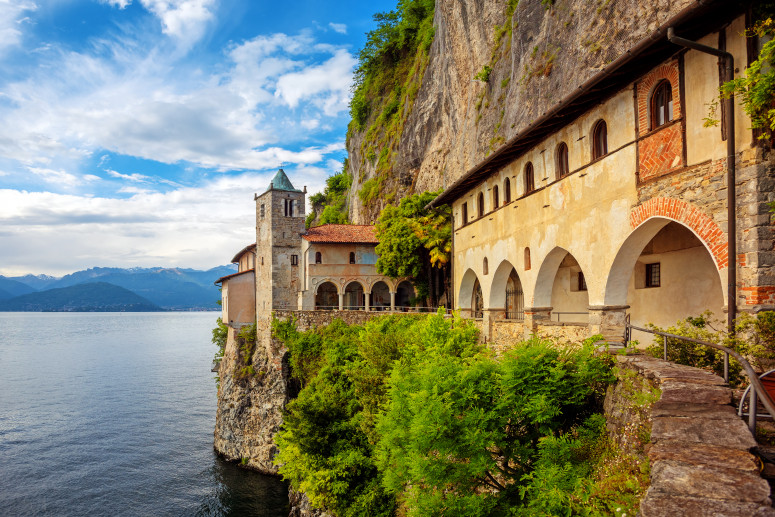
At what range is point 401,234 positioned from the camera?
3497cm

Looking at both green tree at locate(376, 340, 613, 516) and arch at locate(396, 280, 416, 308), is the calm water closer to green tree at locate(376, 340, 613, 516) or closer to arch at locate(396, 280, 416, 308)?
arch at locate(396, 280, 416, 308)

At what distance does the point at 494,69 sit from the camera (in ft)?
104

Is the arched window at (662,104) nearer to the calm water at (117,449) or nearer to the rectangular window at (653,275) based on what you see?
the rectangular window at (653,275)

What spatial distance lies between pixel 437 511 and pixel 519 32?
24.6 m

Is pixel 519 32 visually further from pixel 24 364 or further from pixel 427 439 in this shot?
pixel 24 364

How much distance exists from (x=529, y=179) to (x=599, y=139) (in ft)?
13.5

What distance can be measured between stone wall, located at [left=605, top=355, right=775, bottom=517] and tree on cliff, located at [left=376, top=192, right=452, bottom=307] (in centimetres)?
2375

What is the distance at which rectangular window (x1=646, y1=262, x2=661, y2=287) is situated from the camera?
15570mm

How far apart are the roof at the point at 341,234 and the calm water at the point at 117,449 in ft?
54.8

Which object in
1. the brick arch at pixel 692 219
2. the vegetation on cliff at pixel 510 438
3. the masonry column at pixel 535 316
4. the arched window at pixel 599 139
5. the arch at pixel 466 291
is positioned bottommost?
the vegetation on cliff at pixel 510 438

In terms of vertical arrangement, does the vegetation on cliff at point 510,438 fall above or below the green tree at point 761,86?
below

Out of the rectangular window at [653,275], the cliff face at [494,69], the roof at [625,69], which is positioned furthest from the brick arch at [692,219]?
the cliff face at [494,69]

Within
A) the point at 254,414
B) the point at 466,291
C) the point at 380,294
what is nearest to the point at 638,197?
the point at 466,291

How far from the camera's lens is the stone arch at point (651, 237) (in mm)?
9336
